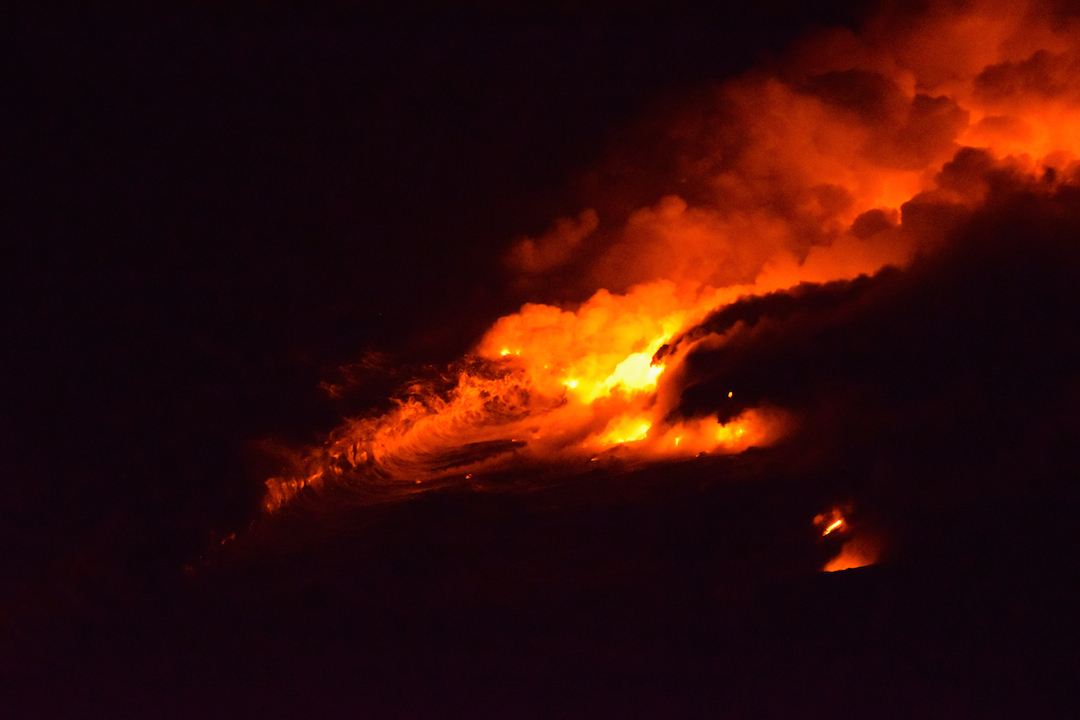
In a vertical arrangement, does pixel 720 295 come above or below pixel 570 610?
above

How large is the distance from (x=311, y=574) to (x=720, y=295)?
639cm

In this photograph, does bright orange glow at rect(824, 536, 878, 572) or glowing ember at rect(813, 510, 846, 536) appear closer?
bright orange glow at rect(824, 536, 878, 572)

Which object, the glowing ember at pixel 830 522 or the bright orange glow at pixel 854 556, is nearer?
the bright orange glow at pixel 854 556

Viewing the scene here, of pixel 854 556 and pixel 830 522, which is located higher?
pixel 830 522

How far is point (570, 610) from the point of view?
7430 millimetres

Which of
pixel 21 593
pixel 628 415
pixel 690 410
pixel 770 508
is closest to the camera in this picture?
pixel 770 508

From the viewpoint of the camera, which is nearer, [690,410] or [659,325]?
[690,410]

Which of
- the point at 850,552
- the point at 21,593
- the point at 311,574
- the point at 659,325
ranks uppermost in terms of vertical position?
the point at 659,325

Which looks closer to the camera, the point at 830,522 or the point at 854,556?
the point at 854,556

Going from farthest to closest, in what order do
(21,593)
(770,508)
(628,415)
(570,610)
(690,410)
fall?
(628,415), (690,410), (21,593), (770,508), (570,610)

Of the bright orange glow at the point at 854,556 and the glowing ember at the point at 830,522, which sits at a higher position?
the glowing ember at the point at 830,522

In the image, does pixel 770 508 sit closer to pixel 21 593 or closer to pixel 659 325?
pixel 659 325

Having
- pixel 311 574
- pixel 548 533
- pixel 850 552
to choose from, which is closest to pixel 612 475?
pixel 548 533

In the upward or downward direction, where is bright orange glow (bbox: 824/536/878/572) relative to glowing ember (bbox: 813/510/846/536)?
downward
